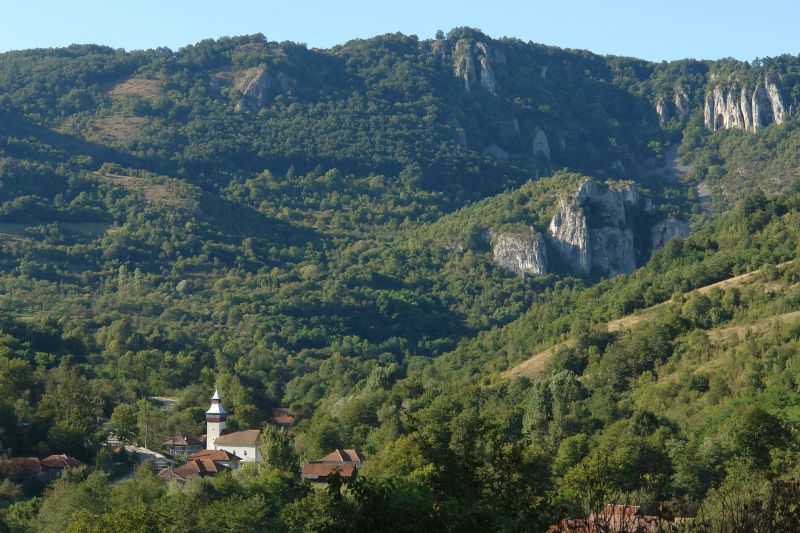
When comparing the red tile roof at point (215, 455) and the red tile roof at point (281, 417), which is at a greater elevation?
the red tile roof at point (215, 455)

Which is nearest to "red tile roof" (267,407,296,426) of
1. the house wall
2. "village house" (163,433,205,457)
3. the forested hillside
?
the forested hillside

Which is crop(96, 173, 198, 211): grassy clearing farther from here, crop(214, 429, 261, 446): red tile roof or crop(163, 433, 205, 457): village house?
crop(214, 429, 261, 446): red tile roof

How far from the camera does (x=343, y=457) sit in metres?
73.0

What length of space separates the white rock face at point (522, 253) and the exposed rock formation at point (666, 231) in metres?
15.9

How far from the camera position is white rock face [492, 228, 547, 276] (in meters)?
166

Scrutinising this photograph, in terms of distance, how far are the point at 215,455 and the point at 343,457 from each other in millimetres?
10103

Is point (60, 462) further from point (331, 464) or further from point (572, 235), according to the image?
point (572, 235)

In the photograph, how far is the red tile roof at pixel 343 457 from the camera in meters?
72.3

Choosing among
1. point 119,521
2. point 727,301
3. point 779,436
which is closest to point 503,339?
point 727,301

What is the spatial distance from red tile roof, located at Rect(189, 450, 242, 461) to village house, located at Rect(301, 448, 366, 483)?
7566mm

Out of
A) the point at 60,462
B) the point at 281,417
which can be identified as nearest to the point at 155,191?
the point at 281,417

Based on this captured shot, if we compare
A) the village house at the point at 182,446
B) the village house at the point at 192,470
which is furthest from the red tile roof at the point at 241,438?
the village house at the point at 192,470

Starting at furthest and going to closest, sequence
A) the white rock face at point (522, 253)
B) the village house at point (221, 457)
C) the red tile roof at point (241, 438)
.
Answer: the white rock face at point (522, 253) → the red tile roof at point (241, 438) → the village house at point (221, 457)

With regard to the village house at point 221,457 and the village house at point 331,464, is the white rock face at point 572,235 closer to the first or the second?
the village house at point 221,457
